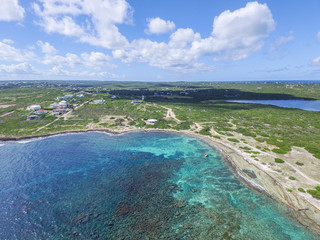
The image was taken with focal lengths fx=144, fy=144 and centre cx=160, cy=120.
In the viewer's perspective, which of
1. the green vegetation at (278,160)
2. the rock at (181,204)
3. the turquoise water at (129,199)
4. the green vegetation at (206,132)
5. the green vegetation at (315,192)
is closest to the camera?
the turquoise water at (129,199)

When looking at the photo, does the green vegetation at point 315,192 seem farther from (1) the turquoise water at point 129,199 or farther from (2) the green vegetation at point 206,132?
(2) the green vegetation at point 206,132

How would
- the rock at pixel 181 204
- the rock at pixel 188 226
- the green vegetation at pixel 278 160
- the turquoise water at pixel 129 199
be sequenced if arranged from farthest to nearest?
1. the green vegetation at pixel 278 160
2. the rock at pixel 181 204
3. the rock at pixel 188 226
4. the turquoise water at pixel 129 199

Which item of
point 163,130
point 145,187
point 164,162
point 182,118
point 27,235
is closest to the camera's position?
point 27,235

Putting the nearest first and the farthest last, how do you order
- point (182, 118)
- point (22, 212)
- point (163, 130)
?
1. point (22, 212)
2. point (163, 130)
3. point (182, 118)

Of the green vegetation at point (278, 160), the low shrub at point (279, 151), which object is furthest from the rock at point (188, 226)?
the low shrub at point (279, 151)

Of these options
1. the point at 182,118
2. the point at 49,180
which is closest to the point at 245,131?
the point at 182,118

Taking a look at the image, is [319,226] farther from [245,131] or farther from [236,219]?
[245,131]

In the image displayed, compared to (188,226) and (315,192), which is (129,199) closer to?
(188,226)

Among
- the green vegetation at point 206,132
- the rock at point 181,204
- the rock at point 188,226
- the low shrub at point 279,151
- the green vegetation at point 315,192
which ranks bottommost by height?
the rock at point 181,204

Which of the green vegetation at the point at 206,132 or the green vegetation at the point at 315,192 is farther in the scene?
the green vegetation at the point at 206,132
